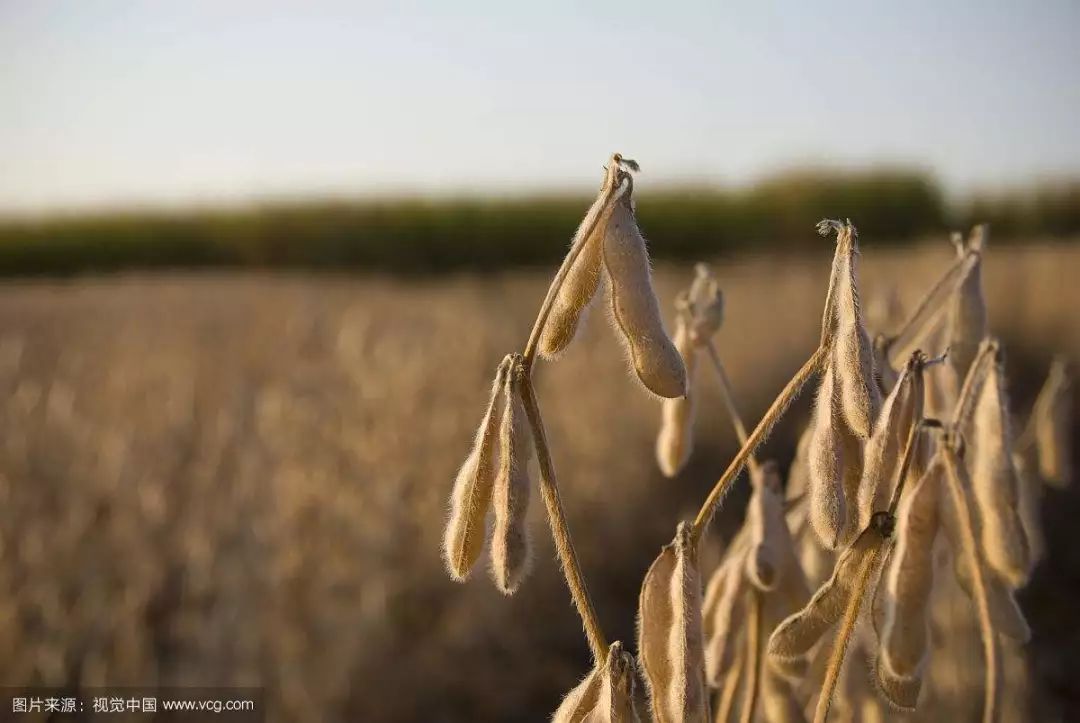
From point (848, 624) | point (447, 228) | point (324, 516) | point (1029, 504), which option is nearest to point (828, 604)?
point (848, 624)

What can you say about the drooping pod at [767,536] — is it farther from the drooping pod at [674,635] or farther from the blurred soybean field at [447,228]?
the blurred soybean field at [447,228]

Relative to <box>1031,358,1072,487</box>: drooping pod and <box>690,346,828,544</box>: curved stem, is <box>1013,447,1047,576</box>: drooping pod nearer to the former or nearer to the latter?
<box>1031,358,1072,487</box>: drooping pod

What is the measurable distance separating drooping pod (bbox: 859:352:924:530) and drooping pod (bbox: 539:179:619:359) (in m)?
0.12

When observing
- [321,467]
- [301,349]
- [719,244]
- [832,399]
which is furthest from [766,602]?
[719,244]

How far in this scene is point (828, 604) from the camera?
1.24ft

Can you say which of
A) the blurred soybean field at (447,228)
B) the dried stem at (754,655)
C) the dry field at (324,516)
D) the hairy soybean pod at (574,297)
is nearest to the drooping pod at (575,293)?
the hairy soybean pod at (574,297)

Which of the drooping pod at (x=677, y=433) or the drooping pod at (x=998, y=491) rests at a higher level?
the drooping pod at (x=677, y=433)

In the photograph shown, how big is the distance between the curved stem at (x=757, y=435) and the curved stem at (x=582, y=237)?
8 centimetres

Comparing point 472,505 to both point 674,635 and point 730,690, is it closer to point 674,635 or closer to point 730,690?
point 674,635

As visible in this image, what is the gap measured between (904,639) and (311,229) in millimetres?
14252

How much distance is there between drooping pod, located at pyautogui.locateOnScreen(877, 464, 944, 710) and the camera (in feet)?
1.28

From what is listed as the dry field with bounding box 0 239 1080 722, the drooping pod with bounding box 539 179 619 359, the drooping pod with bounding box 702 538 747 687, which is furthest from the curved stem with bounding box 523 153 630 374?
the dry field with bounding box 0 239 1080 722

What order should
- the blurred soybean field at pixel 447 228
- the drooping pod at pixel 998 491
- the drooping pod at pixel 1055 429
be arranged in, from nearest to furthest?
the drooping pod at pixel 998 491, the drooping pod at pixel 1055 429, the blurred soybean field at pixel 447 228

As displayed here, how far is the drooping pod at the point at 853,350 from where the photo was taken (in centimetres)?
34
